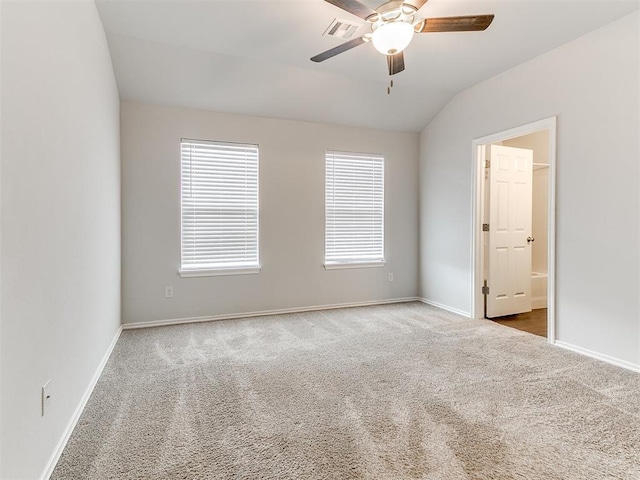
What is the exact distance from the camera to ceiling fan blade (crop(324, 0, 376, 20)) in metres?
1.99

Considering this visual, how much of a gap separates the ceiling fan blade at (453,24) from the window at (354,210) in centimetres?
249

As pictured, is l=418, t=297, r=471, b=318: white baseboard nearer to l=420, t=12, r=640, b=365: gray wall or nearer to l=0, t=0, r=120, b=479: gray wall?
l=420, t=12, r=640, b=365: gray wall

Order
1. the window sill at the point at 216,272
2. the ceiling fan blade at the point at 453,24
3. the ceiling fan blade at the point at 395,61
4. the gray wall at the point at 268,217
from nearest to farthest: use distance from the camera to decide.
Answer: the ceiling fan blade at the point at 453,24 < the ceiling fan blade at the point at 395,61 < the gray wall at the point at 268,217 < the window sill at the point at 216,272

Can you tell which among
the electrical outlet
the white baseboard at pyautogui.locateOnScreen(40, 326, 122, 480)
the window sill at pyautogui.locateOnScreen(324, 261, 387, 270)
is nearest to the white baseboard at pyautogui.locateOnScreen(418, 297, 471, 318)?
the window sill at pyautogui.locateOnScreen(324, 261, 387, 270)

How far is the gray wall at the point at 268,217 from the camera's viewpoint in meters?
3.81

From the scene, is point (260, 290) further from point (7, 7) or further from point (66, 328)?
point (7, 7)

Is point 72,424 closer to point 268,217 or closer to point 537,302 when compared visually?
point 268,217

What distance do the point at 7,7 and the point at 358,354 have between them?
2943mm

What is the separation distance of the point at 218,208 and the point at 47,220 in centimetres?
253

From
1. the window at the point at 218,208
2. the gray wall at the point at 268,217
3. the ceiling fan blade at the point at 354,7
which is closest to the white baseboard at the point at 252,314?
the gray wall at the point at 268,217

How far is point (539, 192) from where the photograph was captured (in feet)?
18.4

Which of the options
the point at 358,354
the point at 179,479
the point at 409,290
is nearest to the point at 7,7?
the point at 179,479

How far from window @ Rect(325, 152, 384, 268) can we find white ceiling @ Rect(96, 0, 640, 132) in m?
0.57

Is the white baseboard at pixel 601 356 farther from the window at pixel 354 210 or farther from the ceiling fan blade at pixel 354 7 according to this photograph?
the ceiling fan blade at pixel 354 7
